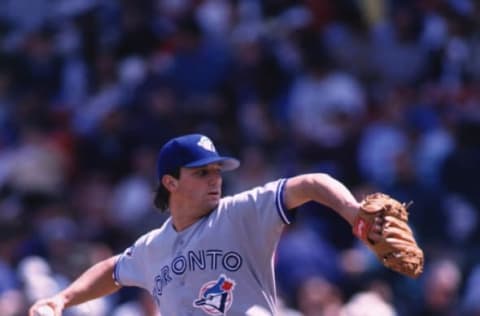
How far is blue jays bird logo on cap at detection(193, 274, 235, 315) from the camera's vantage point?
5.70 metres

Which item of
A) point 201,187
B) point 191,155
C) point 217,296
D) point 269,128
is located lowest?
point 217,296

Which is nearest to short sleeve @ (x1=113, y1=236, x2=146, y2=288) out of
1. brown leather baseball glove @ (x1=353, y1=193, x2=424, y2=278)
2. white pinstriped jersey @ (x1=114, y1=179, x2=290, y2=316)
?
white pinstriped jersey @ (x1=114, y1=179, x2=290, y2=316)

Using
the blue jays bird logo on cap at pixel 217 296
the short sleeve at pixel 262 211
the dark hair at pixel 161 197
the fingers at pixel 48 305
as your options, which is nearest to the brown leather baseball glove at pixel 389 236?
the short sleeve at pixel 262 211

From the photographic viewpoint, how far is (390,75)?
426 inches

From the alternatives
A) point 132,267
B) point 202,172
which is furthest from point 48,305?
point 202,172

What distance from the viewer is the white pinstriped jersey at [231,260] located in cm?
567

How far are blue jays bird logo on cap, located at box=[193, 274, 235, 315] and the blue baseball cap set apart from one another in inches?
19.8

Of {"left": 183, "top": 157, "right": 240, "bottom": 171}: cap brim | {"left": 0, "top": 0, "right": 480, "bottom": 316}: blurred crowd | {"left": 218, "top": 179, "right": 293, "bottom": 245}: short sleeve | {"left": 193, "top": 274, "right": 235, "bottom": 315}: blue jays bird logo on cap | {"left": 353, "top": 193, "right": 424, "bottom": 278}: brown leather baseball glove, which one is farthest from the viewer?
{"left": 0, "top": 0, "right": 480, "bottom": 316}: blurred crowd

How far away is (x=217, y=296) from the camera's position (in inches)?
225

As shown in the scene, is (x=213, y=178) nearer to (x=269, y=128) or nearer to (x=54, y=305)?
(x=54, y=305)

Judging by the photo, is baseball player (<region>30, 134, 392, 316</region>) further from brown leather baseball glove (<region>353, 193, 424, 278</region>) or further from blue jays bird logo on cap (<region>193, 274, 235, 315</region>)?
brown leather baseball glove (<region>353, 193, 424, 278</region>)

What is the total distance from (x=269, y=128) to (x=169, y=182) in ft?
15.8

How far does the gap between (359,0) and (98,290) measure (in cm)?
584

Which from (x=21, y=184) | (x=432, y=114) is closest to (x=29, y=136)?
(x=21, y=184)
